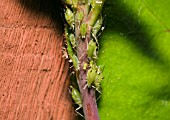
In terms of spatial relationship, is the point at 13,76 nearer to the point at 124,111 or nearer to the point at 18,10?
the point at 18,10

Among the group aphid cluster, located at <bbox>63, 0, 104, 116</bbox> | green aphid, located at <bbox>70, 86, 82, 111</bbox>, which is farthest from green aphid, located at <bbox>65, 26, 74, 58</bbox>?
green aphid, located at <bbox>70, 86, 82, 111</bbox>

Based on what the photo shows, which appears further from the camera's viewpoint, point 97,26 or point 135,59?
point 135,59

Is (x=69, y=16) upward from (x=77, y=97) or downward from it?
upward

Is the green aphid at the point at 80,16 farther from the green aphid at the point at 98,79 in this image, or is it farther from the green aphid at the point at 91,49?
the green aphid at the point at 98,79

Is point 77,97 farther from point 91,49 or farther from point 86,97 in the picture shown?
point 91,49

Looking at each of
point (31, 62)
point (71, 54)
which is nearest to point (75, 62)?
point (71, 54)

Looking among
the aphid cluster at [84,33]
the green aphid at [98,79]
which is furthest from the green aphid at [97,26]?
the green aphid at [98,79]
